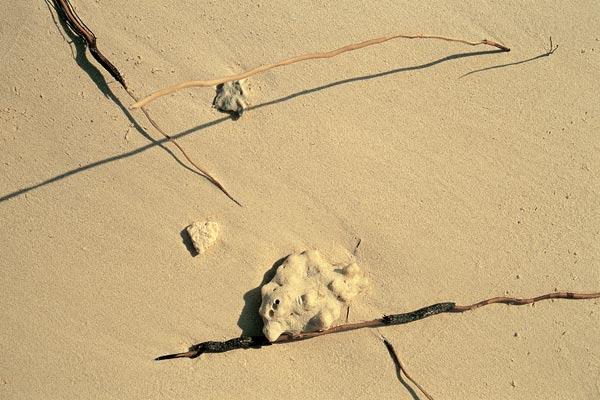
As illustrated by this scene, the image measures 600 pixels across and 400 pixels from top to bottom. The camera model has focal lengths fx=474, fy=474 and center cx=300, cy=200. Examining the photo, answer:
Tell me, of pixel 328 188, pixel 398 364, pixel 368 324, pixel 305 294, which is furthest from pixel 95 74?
pixel 398 364

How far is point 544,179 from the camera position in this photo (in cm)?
176

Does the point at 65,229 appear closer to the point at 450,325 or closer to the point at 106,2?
the point at 106,2

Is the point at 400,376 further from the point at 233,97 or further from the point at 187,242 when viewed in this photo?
the point at 233,97

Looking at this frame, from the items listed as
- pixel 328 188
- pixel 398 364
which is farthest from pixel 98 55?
pixel 398 364

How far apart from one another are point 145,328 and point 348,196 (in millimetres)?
893

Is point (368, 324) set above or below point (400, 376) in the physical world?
above

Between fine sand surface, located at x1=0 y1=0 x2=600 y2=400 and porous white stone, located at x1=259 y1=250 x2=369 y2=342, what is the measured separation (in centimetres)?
7

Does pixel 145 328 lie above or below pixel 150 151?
below

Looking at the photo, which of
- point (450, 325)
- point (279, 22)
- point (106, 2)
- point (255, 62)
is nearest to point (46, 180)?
point (106, 2)

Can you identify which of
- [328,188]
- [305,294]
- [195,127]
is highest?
[195,127]

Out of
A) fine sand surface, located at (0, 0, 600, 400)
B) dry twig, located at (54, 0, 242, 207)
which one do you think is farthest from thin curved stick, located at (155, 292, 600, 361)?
dry twig, located at (54, 0, 242, 207)

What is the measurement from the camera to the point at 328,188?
1749 millimetres

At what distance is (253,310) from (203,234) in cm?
33

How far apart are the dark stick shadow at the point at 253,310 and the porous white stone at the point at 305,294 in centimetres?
5
